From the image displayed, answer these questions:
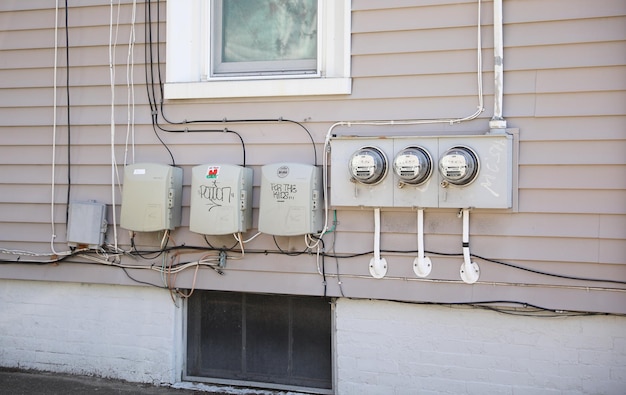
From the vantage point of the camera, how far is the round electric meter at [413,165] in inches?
157

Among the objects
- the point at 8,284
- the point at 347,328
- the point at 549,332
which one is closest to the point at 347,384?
the point at 347,328

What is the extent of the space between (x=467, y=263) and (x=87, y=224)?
103 inches

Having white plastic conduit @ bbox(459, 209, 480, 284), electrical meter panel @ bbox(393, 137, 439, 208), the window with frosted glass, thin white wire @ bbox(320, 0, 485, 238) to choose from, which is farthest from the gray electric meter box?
white plastic conduit @ bbox(459, 209, 480, 284)

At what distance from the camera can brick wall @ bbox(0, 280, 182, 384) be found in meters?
4.77

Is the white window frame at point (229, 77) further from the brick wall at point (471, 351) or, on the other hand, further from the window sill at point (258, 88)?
the brick wall at point (471, 351)

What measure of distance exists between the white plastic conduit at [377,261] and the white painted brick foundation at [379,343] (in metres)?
0.21

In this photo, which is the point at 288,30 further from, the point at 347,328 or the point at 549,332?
the point at 549,332

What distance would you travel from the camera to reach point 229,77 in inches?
184

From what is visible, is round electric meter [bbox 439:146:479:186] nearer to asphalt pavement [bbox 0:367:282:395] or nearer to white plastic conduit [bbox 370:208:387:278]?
white plastic conduit [bbox 370:208:387:278]

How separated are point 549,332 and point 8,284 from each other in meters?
3.84

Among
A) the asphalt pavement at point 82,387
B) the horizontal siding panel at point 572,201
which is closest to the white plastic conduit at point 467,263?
the horizontal siding panel at point 572,201

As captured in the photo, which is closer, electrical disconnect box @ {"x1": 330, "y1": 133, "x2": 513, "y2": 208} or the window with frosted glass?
electrical disconnect box @ {"x1": 330, "y1": 133, "x2": 513, "y2": 208}

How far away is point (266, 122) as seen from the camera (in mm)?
4477

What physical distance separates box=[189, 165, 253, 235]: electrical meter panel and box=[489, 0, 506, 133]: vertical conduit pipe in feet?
5.23
